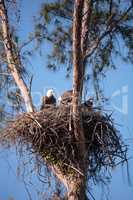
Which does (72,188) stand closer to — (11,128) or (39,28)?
(11,128)

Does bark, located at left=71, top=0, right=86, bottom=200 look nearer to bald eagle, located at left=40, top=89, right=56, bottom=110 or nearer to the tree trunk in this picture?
the tree trunk

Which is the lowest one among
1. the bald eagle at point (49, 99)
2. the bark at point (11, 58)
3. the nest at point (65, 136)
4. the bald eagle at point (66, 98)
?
the nest at point (65, 136)

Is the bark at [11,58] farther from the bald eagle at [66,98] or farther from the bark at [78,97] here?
the bark at [78,97]

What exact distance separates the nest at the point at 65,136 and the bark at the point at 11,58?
0.85 meters

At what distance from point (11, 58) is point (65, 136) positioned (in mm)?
2144

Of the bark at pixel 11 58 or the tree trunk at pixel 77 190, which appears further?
the bark at pixel 11 58

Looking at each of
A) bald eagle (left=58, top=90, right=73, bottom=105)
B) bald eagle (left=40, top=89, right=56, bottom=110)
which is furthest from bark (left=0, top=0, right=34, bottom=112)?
bald eagle (left=58, top=90, right=73, bottom=105)

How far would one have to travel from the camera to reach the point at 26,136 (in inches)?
295

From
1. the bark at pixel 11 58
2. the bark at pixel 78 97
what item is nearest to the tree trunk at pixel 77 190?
the bark at pixel 78 97

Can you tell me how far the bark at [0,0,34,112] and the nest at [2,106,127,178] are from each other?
0.85 metres

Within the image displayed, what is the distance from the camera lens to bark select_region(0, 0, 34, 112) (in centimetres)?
851

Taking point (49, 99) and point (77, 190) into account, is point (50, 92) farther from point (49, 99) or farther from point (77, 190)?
point (77, 190)

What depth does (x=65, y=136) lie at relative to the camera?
24.4 ft

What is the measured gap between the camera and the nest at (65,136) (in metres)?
7.37
